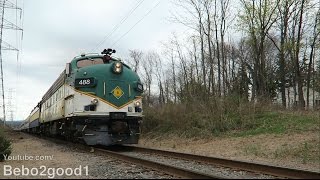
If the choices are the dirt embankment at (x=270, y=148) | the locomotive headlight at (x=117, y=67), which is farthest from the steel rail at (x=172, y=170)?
the locomotive headlight at (x=117, y=67)

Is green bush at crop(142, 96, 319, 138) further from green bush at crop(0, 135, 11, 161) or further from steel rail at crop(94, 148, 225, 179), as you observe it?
green bush at crop(0, 135, 11, 161)

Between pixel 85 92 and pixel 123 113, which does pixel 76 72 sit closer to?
pixel 85 92

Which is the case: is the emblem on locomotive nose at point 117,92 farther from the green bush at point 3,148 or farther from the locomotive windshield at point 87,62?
the green bush at point 3,148

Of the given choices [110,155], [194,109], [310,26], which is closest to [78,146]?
[110,155]

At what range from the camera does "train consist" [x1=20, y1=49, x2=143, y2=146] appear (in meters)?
14.1

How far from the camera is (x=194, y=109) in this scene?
21516 mm

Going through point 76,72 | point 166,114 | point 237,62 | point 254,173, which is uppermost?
point 237,62

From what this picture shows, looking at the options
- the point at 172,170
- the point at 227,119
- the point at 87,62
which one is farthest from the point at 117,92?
the point at 172,170

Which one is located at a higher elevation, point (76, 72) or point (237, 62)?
point (237, 62)

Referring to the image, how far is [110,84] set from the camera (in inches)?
579

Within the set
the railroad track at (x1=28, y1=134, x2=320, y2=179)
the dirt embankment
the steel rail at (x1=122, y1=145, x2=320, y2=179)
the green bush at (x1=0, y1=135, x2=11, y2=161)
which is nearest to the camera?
the railroad track at (x1=28, y1=134, x2=320, y2=179)

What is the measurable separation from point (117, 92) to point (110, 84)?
16.3 inches

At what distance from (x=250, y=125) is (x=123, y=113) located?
7004 mm

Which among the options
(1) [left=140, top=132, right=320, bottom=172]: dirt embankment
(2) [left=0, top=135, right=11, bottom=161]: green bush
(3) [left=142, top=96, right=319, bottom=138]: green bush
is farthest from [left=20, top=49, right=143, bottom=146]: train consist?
(3) [left=142, top=96, right=319, bottom=138]: green bush
